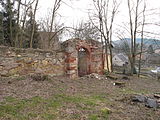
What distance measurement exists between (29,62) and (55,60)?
4.50 feet

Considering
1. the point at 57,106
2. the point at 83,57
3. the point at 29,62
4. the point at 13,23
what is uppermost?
the point at 13,23

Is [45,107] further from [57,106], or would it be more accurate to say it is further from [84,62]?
[84,62]

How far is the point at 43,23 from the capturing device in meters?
21.2

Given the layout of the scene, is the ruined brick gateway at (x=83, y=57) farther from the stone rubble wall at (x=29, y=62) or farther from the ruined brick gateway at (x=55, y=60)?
the stone rubble wall at (x=29, y=62)

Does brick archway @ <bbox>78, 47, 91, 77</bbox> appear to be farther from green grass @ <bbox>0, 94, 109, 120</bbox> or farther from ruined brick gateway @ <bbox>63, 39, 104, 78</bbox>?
green grass @ <bbox>0, 94, 109, 120</bbox>

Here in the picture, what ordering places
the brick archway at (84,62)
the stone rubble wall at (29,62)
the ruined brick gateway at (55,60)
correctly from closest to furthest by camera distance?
the stone rubble wall at (29,62), the ruined brick gateway at (55,60), the brick archway at (84,62)

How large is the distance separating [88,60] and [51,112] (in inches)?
274

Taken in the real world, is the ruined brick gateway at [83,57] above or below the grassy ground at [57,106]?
above

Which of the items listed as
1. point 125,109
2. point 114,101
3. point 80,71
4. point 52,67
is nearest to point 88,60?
point 80,71

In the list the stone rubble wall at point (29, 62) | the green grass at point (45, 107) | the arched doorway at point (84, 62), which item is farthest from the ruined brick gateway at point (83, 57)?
the green grass at point (45, 107)

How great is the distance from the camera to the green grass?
156 inches

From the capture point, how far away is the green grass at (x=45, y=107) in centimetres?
397

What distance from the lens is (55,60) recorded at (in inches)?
340

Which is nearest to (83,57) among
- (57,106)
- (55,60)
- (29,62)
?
(55,60)
